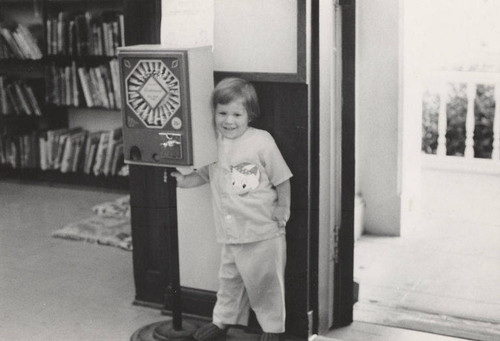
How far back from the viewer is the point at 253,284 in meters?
3.13

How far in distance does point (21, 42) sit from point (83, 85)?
62 cm

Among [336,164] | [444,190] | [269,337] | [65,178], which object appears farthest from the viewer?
[65,178]

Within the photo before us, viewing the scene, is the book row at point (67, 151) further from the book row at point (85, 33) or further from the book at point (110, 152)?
the book row at point (85, 33)

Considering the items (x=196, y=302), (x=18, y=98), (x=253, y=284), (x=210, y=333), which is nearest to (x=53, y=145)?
(x=18, y=98)

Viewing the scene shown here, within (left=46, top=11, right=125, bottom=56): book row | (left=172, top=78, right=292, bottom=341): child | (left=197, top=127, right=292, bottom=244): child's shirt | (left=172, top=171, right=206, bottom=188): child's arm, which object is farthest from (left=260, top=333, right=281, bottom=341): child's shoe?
(left=46, top=11, right=125, bottom=56): book row

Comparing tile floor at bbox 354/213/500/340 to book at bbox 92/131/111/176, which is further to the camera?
book at bbox 92/131/111/176

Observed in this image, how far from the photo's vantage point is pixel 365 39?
4641 millimetres

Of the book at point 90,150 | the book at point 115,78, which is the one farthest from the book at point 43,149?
the book at point 115,78

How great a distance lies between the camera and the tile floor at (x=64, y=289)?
11.1 feet

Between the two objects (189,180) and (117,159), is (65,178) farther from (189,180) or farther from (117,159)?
(189,180)

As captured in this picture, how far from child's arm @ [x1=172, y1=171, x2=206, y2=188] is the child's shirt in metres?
0.16

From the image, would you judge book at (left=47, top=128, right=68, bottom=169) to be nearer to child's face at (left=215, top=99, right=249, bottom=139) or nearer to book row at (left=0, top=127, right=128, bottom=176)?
book row at (left=0, top=127, right=128, bottom=176)

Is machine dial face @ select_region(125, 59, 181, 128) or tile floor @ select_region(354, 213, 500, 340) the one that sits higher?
machine dial face @ select_region(125, 59, 181, 128)

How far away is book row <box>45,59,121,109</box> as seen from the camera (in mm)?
5922
